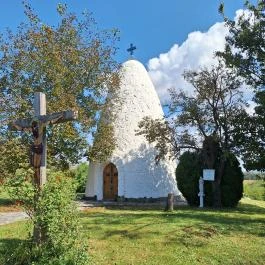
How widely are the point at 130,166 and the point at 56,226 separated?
541 inches

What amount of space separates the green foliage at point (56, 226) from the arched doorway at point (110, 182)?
13394 millimetres

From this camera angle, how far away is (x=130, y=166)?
20.7 meters

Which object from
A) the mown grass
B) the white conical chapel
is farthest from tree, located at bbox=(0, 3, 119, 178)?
the mown grass

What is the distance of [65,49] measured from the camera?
59.5 feet

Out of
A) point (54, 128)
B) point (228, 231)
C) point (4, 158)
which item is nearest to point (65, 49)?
point (54, 128)

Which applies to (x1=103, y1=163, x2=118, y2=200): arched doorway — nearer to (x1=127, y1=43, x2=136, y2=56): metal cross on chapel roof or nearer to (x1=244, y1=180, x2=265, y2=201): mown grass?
(x1=127, y1=43, x2=136, y2=56): metal cross on chapel roof

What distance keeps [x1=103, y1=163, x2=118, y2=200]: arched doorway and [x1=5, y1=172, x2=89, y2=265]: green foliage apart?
13394mm

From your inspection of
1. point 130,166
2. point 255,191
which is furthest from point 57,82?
point 255,191

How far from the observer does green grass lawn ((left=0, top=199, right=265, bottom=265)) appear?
8.23m

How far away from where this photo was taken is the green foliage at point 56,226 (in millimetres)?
6945

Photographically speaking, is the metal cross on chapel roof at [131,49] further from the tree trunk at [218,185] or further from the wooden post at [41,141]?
the wooden post at [41,141]

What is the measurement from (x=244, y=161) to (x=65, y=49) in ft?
28.2

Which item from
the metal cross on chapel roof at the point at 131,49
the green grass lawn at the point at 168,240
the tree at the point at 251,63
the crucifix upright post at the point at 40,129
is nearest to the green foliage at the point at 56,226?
the green grass lawn at the point at 168,240

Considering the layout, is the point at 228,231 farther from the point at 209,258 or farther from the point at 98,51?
the point at 98,51
